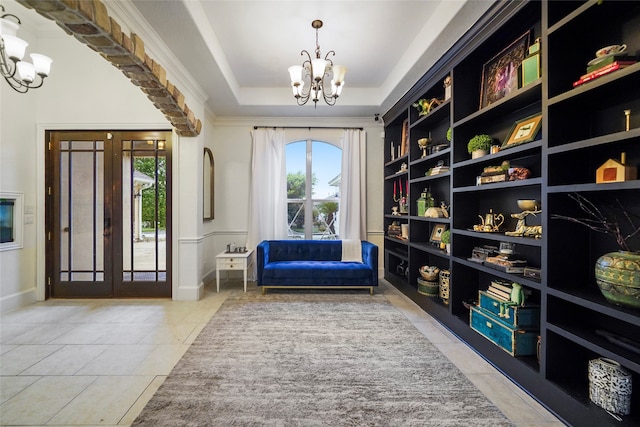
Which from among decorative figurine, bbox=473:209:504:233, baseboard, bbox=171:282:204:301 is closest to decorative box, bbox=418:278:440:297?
decorative figurine, bbox=473:209:504:233

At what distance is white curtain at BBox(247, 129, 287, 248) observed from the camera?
469 centimetres

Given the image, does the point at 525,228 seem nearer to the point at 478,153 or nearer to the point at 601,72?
the point at 478,153

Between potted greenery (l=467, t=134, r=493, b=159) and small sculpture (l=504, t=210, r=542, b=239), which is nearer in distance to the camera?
small sculpture (l=504, t=210, r=542, b=239)

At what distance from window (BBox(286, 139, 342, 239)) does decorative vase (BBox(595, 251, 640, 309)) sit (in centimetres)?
375

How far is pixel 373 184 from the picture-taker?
4910 millimetres

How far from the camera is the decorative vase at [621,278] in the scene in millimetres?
1292

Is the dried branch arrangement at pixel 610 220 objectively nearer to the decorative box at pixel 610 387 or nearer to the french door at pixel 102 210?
the decorative box at pixel 610 387

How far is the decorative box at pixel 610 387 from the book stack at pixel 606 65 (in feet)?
5.11

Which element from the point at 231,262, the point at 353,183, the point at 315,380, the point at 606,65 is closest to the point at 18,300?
the point at 231,262

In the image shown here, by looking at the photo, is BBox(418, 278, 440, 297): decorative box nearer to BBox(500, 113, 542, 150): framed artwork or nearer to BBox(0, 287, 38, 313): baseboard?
BBox(500, 113, 542, 150): framed artwork

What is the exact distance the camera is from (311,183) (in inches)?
195

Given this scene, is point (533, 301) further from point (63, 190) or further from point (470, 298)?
point (63, 190)

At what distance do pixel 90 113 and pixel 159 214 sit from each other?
1624mm

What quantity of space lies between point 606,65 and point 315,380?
2576mm
